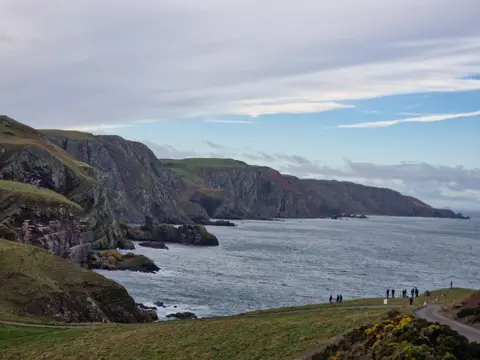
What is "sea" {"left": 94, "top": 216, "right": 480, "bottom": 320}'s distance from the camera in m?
77.2

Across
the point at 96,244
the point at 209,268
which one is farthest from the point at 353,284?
the point at 96,244

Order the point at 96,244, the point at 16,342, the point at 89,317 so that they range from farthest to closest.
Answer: the point at 96,244, the point at 89,317, the point at 16,342

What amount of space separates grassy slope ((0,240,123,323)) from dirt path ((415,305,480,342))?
3138cm

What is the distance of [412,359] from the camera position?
20000 mm

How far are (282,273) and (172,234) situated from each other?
70.1 meters

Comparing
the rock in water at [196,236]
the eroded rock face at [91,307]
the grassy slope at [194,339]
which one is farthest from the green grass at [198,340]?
the rock in water at [196,236]

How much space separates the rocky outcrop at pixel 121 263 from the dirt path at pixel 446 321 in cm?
7327

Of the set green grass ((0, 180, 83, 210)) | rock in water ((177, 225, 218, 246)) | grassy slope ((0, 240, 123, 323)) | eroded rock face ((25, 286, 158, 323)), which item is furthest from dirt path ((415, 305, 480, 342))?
rock in water ((177, 225, 218, 246))

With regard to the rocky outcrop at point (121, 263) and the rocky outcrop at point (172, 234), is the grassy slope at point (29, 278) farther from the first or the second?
the rocky outcrop at point (172, 234)

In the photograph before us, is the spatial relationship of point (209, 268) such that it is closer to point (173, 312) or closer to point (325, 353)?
point (173, 312)

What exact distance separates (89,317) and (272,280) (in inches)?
1753

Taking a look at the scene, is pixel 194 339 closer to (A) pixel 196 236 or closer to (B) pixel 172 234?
(A) pixel 196 236

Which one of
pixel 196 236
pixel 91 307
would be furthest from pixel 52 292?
pixel 196 236

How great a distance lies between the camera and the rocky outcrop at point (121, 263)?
10188 centimetres
